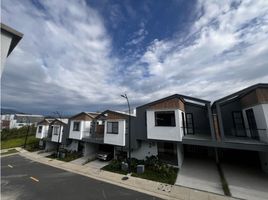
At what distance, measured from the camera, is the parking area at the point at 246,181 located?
9.82 metres

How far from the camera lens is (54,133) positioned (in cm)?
2730

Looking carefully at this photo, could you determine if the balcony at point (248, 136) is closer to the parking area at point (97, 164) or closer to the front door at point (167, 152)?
the front door at point (167, 152)

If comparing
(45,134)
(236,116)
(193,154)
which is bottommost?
(193,154)

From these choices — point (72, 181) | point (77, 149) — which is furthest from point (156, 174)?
point (77, 149)

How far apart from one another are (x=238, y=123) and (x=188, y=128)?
232 inches

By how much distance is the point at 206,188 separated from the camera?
10844mm

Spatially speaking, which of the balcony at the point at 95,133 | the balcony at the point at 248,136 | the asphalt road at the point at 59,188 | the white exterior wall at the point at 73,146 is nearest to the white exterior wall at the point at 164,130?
the balcony at the point at 248,136

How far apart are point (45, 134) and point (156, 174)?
28.3 meters

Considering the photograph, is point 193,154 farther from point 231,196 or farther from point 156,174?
point 231,196

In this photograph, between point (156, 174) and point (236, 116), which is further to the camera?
point (236, 116)

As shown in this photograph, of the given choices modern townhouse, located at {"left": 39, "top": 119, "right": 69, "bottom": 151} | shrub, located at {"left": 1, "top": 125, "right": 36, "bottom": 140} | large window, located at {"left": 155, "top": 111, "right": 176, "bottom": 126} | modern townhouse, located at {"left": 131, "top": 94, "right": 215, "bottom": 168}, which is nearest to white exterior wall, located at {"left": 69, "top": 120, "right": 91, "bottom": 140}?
modern townhouse, located at {"left": 39, "top": 119, "right": 69, "bottom": 151}

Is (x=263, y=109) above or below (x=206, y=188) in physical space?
above

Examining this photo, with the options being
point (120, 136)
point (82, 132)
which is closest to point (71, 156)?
point (82, 132)

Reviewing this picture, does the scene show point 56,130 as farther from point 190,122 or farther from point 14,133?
point 14,133
